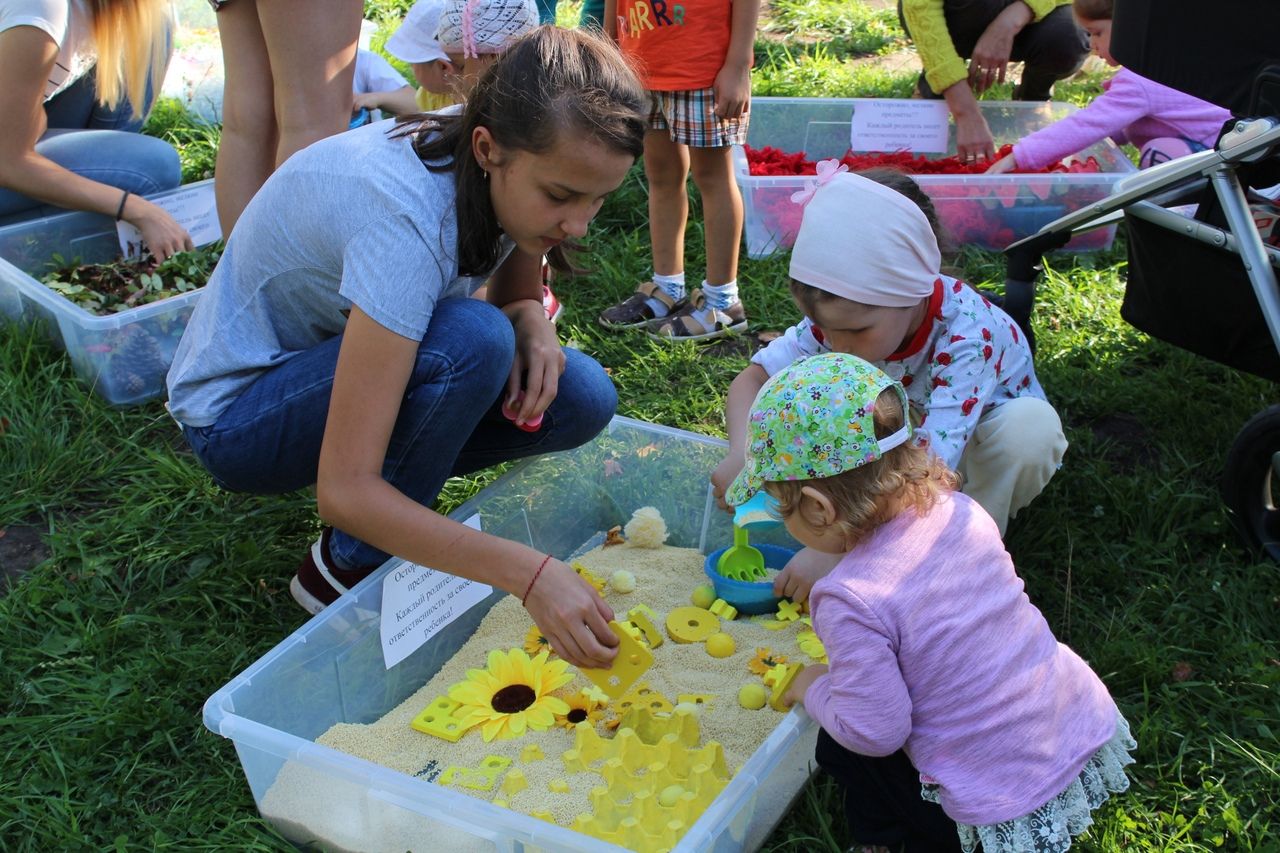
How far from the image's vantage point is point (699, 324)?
272cm

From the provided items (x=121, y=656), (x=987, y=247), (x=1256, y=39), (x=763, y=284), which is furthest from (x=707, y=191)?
(x=121, y=656)

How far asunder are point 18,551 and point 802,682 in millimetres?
1414

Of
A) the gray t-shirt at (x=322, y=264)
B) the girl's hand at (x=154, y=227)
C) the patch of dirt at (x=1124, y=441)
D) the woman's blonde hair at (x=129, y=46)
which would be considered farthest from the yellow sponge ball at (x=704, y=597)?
the woman's blonde hair at (x=129, y=46)

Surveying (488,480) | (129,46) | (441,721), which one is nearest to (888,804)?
(441,721)

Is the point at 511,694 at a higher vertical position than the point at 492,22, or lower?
lower

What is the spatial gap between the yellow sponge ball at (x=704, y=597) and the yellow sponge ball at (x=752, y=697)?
26 cm

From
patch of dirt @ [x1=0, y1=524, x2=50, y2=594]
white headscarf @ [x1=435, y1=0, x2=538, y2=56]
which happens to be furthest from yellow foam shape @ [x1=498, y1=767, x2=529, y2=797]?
white headscarf @ [x1=435, y1=0, x2=538, y2=56]

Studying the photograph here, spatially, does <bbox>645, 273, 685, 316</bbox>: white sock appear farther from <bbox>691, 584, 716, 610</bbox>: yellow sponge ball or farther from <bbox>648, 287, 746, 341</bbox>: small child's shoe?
<bbox>691, 584, 716, 610</bbox>: yellow sponge ball

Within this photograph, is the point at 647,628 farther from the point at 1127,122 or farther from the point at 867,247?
the point at 1127,122

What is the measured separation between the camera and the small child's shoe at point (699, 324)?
106 inches

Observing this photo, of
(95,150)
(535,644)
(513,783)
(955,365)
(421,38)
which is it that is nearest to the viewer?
(513,783)

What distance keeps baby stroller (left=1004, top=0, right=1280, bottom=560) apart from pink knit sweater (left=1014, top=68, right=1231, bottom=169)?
910mm

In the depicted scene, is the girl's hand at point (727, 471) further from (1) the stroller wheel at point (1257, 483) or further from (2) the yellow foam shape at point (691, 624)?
(1) the stroller wheel at point (1257, 483)

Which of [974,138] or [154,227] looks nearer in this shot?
[154,227]
